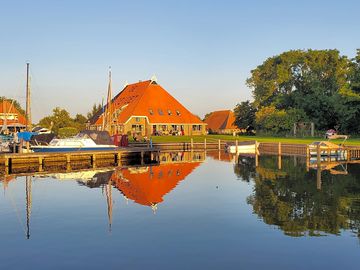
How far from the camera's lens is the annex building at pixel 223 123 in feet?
419

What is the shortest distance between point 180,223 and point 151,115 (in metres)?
69.1

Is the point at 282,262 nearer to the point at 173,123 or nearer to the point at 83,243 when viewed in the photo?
the point at 83,243

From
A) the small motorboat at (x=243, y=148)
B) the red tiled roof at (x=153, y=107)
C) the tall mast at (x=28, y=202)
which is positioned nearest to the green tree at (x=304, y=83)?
the red tiled roof at (x=153, y=107)

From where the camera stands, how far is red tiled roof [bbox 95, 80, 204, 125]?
86.4m

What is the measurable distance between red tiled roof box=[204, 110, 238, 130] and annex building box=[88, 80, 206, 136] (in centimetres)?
3618

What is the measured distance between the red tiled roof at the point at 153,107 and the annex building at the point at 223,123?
34.4 m

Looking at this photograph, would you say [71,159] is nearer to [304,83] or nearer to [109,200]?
[109,200]

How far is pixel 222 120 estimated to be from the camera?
5167 inches

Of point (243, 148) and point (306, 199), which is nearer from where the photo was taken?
point (306, 199)

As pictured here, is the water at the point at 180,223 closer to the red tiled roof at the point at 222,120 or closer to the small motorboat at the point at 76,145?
the small motorboat at the point at 76,145

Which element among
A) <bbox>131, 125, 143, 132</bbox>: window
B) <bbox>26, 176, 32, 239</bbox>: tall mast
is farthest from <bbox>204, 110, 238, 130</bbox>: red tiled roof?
<bbox>26, 176, 32, 239</bbox>: tall mast

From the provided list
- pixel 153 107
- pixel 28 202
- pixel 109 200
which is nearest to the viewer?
pixel 28 202

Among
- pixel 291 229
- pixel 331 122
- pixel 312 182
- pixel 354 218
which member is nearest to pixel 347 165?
pixel 312 182

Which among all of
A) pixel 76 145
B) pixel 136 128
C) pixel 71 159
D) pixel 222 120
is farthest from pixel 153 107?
pixel 222 120
